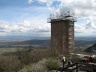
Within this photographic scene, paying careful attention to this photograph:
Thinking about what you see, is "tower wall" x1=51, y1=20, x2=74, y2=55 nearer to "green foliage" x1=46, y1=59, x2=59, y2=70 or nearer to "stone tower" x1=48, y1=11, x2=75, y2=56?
"stone tower" x1=48, y1=11, x2=75, y2=56

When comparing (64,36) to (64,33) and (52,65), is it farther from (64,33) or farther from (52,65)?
(52,65)

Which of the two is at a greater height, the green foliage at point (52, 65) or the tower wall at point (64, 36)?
the tower wall at point (64, 36)

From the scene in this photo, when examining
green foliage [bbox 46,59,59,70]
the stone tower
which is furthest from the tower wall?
green foliage [bbox 46,59,59,70]

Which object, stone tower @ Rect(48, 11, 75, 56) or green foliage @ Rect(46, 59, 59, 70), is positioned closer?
green foliage @ Rect(46, 59, 59, 70)

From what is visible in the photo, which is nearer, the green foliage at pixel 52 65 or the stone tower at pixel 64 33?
the green foliage at pixel 52 65

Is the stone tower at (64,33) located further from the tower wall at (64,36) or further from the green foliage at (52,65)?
the green foliage at (52,65)

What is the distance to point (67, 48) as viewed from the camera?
5053 cm

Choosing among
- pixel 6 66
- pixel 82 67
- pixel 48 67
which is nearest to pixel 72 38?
pixel 6 66

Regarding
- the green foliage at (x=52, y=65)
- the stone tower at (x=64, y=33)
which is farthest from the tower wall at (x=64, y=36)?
the green foliage at (x=52, y=65)

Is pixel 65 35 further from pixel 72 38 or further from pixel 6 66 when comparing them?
pixel 6 66

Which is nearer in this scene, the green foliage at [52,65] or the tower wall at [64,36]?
the green foliage at [52,65]

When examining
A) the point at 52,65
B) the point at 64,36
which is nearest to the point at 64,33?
the point at 64,36

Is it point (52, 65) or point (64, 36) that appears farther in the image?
point (64, 36)

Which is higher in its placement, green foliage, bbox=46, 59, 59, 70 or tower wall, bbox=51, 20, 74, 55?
tower wall, bbox=51, 20, 74, 55
